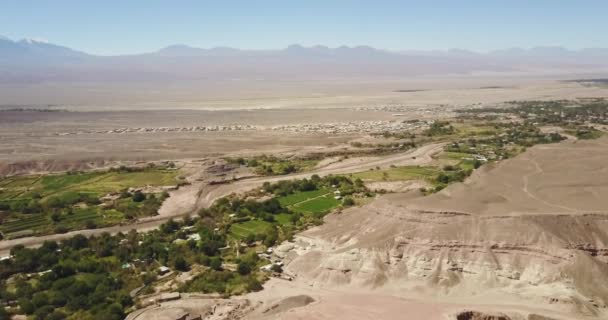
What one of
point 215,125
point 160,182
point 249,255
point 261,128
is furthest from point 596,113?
point 249,255

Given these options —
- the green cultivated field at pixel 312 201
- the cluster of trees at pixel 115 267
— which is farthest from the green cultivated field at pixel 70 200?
the green cultivated field at pixel 312 201

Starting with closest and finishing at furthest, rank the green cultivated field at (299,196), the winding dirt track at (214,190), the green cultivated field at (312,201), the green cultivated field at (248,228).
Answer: the green cultivated field at (248,228) < the winding dirt track at (214,190) < the green cultivated field at (312,201) < the green cultivated field at (299,196)

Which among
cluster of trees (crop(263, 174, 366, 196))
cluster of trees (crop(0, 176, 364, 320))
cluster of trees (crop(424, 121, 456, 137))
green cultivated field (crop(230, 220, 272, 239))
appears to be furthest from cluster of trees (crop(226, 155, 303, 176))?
cluster of trees (crop(424, 121, 456, 137))

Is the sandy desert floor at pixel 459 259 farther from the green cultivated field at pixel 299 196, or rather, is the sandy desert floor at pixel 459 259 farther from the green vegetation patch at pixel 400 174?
the green vegetation patch at pixel 400 174

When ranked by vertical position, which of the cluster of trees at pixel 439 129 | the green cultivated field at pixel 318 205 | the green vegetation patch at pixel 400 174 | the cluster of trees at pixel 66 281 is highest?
the cluster of trees at pixel 439 129

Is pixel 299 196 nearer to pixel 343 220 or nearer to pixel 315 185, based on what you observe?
pixel 315 185

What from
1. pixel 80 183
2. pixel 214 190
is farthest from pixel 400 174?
pixel 80 183

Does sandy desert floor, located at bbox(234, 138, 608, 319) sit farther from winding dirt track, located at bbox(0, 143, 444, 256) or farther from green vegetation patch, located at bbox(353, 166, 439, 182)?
green vegetation patch, located at bbox(353, 166, 439, 182)

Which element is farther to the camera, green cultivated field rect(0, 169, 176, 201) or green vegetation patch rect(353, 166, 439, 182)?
green vegetation patch rect(353, 166, 439, 182)

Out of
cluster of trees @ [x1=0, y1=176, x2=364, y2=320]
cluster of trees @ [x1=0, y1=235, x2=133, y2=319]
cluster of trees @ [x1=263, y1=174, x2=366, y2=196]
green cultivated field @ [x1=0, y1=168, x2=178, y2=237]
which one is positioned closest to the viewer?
cluster of trees @ [x1=0, y1=235, x2=133, y2=319]

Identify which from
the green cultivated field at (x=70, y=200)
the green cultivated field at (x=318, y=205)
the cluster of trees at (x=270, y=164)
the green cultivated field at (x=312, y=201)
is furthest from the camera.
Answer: the cluster of trees at (x=270, y=164)
